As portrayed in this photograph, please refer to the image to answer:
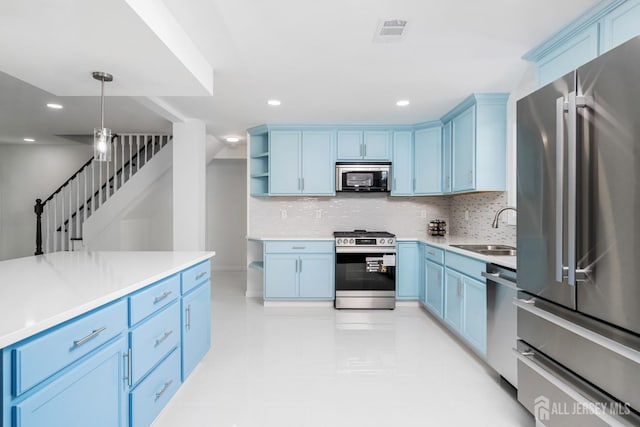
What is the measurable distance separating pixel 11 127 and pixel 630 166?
6777mm

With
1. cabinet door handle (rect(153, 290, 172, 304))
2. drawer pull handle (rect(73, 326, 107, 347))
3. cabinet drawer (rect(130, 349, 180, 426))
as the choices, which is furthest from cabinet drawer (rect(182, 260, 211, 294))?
drawer pull handle (rect(73, 326, 107, 347))

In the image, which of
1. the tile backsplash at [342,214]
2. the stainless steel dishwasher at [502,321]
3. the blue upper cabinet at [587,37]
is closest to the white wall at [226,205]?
the tile backsplash at [342,214]

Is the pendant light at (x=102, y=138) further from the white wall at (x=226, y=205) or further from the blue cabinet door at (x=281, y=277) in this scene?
Answer: the white wall at (x=226, y=205)

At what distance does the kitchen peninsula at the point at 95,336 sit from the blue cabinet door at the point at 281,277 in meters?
1.88

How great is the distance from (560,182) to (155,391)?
2.28 m

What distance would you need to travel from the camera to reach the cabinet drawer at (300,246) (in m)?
4.42

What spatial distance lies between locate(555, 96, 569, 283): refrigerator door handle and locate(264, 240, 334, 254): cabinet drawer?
3.01 meters

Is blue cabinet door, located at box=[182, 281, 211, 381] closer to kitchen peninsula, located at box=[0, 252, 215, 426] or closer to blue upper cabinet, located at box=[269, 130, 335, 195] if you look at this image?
kitchen peninsula, located at box=[0, 252, 215, 426]

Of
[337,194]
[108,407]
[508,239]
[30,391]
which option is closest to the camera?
[30,391]

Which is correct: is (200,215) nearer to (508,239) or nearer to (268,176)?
(268,176)

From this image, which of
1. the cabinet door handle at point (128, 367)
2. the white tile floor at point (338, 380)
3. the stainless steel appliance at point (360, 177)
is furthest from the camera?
the stainless steel appliance at point (360, 177)

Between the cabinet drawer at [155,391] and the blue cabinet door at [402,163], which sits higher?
the blue cabinet door at [402,163]

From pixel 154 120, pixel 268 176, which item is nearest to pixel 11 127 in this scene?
pixel 154 120

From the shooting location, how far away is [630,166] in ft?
4.07
